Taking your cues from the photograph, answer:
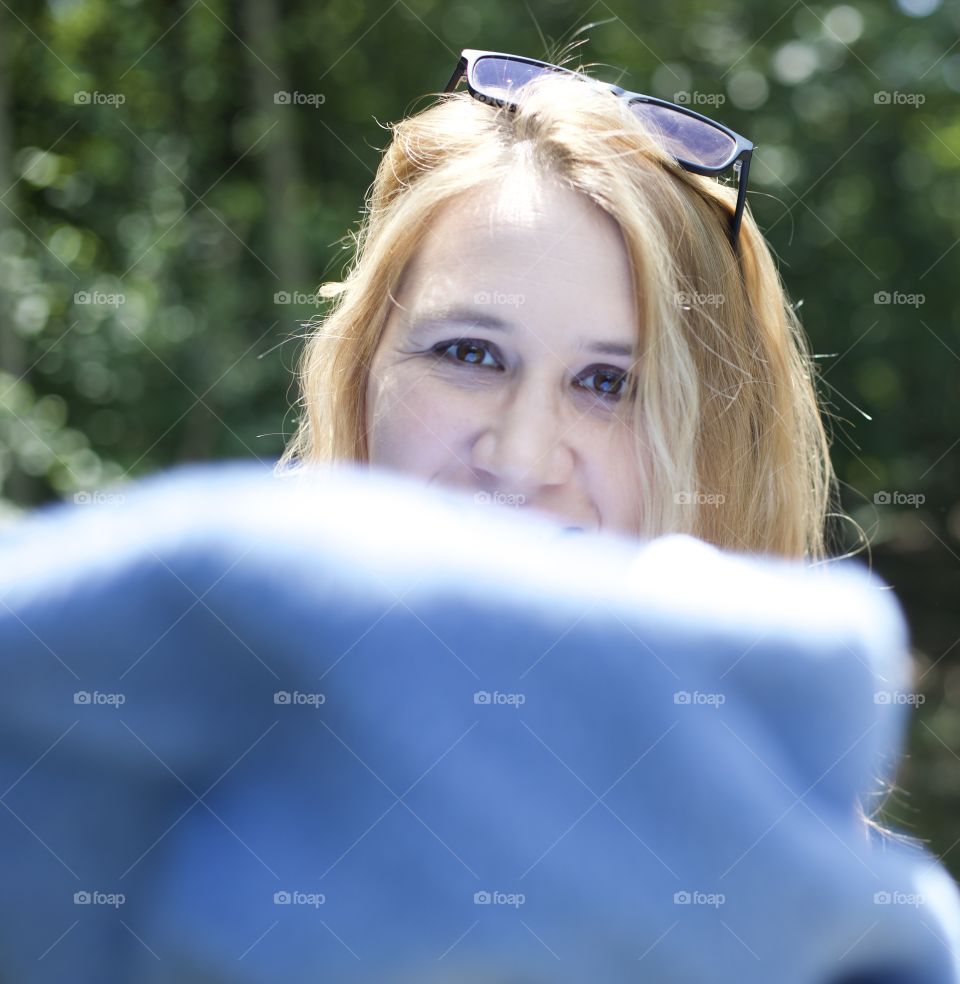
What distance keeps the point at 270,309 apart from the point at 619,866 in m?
5.05

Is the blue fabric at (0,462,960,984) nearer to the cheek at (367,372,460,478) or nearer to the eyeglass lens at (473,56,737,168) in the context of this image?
the cheek at (367,372,460,478)

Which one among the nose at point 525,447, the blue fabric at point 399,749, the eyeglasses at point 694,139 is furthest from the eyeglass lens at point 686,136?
the blue fabric at point 399,749

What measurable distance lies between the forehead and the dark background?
11.3ft

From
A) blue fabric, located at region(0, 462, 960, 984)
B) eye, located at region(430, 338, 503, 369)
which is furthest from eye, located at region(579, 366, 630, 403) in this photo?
blue fabric, located at region(0, 462, 960, 984)

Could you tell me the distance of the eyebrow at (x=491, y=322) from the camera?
125 centimetres

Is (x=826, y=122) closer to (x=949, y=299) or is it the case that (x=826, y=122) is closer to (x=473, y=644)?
(x=949, y=299)

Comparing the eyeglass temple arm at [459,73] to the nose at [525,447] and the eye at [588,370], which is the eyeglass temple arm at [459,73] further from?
the nose at [525,447]

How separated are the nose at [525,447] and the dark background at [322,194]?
362cm

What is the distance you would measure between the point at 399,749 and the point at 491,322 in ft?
2.48

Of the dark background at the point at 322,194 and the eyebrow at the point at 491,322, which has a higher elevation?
the eyebrow at the point at 491,322

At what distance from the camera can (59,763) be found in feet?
1.86

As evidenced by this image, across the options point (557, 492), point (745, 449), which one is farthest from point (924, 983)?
point (745, 449)

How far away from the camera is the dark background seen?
5.07m

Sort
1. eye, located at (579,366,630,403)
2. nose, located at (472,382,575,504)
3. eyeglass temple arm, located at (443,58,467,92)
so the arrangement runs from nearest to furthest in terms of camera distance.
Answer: nose, located at (472,382,575,504), eye, located at (579,366,630,403), eyeglass temple arm, located at (443,58,467,92)
